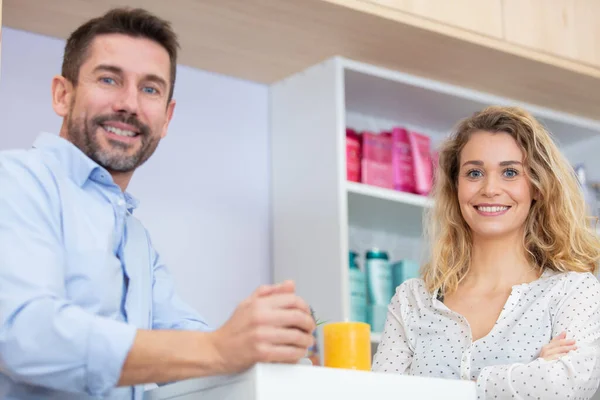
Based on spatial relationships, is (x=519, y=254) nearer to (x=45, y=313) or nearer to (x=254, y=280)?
(x=254, y=280)

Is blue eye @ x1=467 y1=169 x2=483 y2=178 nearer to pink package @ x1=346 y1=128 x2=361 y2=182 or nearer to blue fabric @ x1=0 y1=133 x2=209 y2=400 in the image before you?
pink package @ x1=346 y1=128 x2=361 y2=182

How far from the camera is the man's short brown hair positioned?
162 cm

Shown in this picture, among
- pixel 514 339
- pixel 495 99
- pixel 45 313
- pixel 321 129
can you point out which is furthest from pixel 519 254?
pixel 45 313

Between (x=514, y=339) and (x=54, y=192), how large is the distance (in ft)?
3.09

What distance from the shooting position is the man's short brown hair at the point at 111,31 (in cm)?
162

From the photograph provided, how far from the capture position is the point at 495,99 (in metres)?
2.82

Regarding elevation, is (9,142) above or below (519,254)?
above

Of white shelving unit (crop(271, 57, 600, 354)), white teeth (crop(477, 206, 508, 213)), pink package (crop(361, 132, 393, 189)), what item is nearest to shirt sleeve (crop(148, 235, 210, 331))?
white teeth (crop(477, 206, 508, 213))

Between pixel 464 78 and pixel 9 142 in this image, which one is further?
pixel 464 78

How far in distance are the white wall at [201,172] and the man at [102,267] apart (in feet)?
2.37

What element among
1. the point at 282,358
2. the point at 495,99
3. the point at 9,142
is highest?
the point at 495,99

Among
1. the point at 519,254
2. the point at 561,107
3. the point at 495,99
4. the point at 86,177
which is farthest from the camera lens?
the point at 561,107

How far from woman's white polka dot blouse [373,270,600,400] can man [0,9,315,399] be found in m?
0.50

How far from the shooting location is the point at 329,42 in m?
2.49
